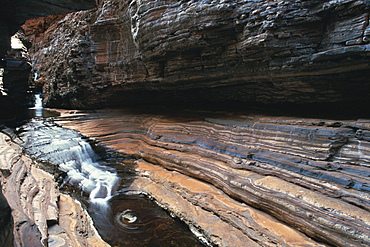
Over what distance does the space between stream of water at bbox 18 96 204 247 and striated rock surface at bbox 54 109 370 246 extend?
327mm

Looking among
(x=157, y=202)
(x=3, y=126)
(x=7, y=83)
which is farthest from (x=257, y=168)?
(x=7, y=83)

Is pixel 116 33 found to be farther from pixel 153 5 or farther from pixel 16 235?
pixel 16 235

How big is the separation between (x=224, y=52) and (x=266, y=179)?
3.38m

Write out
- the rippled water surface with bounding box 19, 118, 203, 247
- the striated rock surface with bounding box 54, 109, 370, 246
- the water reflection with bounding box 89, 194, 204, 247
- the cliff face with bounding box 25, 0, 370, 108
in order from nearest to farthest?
the striated rock surface with bounding box 54, 109, 370, 246 → the water reflection with bounding box 89, 194, 204, 247 → the rippled water surface with bounding box 19, 118, 203, 247 → the cliff face with bounding box 25, 0, 370, 108

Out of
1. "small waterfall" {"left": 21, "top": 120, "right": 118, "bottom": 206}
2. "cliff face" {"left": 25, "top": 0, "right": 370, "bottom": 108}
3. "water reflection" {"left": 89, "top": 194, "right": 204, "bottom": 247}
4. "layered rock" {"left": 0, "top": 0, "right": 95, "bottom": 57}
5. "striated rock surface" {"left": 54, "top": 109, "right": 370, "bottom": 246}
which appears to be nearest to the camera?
"striated rock surface" {"left": 54, "top": 109, "right": 370, "bottom": 246}

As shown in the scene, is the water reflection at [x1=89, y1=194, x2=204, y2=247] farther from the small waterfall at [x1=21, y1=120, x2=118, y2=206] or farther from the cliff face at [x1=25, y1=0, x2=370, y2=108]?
the cliff face at [x1=25, y1=0, x2=370, y2=108]

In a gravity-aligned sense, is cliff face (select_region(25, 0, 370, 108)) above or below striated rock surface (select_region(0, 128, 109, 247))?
above

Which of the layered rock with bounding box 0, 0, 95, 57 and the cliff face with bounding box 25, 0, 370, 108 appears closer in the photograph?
the layered rock with bounding box 0, 0, 95, 57

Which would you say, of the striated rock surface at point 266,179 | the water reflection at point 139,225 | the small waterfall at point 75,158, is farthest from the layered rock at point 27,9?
the striated rock surface at point 266,179

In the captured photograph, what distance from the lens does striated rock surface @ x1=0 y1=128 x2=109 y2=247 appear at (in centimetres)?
305

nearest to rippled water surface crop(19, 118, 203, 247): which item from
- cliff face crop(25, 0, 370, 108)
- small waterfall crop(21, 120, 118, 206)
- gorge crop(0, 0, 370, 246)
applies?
small waterfall crop(21, 120, 118, 206)

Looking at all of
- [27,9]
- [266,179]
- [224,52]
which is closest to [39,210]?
[27,9]

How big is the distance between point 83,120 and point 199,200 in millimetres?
6881

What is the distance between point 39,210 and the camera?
13.1ft
